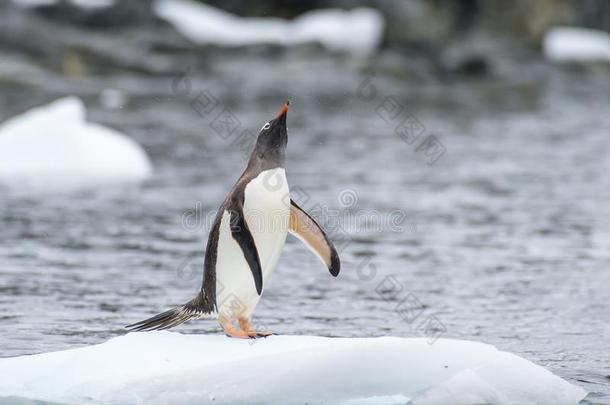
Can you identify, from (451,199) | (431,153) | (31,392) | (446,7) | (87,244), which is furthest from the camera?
(446,7)

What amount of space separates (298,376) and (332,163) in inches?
464

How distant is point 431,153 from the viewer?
18.9 m

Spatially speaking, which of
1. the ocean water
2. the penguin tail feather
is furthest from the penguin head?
the ocean water

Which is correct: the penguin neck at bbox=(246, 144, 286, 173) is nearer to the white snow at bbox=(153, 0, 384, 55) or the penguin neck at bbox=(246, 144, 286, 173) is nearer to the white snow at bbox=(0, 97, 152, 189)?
the white snow at bbox=(0, 97, 152, 189)

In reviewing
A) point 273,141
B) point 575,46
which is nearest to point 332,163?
point 273,141

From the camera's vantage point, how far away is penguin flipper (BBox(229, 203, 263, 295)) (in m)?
6.54

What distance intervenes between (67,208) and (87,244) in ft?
6.51

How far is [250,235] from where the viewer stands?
6.58 metres

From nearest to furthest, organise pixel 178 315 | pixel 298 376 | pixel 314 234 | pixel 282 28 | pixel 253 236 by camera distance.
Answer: pixel 298 376 < pixel 253 236 < pixel 178 315 < pixel 314 234 < pixel 282 28

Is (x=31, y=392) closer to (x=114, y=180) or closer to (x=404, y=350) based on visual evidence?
(x=404, y=350)

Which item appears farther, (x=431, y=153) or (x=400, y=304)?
(x=431, y=153)

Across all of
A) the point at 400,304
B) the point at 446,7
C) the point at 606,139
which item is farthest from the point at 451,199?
the point at 446,7

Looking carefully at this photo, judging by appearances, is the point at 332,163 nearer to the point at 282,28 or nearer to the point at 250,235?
the point at 250,235

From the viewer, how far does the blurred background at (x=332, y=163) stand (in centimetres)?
892
